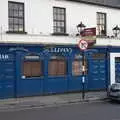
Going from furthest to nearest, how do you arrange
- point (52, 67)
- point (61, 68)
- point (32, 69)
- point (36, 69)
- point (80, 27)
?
1. point (80, 27)
2. point (61, 68)
3. point (52, 67)
4. point (36, 69)
5. point (32, 69)

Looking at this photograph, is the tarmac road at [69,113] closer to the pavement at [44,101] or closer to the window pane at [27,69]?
the pavement at [44,101]

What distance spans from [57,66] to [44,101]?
3956 mm

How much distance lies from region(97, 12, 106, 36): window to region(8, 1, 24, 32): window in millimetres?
6063

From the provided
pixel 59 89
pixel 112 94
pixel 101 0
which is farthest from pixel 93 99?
pixel 101 0

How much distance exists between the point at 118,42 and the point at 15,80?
28.5 feet

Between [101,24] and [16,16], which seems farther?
[101,24]

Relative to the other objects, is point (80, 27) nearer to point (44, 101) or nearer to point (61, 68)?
point (61, 68)

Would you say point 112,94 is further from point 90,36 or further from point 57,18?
point 57,18

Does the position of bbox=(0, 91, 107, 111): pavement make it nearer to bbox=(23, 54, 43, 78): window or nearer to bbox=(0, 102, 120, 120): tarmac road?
bbox=(0, 102, 120, 120): tarmac road

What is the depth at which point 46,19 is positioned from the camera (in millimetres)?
23859

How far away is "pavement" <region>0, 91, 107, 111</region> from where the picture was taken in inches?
754

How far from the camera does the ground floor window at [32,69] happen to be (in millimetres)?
23016

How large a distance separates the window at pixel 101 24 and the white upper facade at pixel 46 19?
347 mm

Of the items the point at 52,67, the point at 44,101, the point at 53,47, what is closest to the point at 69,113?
the point at 44,101
